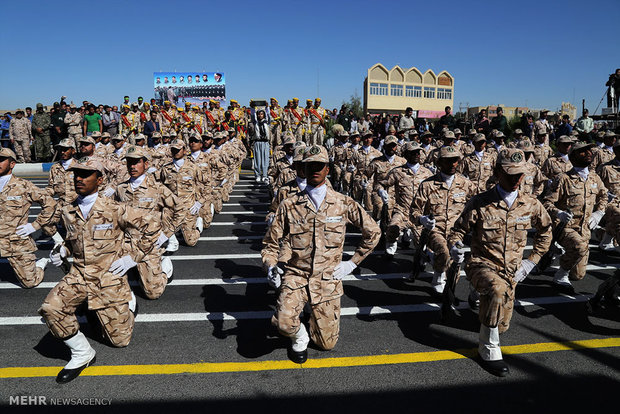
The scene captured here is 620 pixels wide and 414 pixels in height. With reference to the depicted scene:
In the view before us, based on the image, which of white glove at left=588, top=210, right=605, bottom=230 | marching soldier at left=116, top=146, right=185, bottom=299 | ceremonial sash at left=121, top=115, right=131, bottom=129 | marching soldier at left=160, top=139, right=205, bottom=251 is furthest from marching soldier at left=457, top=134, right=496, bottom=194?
ceremonial sash at left=121, top=115, right=131, bottom=129

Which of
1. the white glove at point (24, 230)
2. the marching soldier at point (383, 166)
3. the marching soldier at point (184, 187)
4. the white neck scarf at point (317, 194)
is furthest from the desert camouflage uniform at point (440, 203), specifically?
the white glove at point (24, 230)

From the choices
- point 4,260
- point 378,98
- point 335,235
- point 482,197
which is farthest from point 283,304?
point 378,98

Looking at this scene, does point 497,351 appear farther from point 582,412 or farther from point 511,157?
point 511,157

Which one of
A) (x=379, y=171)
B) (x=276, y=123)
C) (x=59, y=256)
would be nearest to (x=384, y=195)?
Answer: (x=379, y=171)

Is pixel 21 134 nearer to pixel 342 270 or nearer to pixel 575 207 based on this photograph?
pixel 342 270

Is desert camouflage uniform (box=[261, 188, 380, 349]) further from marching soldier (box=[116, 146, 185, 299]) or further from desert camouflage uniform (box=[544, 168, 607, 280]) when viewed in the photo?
desert camouflage uniform (box=[544, 168, 607, 280])

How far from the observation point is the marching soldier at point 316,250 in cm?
418

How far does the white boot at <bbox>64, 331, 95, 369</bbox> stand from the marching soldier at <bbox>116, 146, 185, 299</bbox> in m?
1.61

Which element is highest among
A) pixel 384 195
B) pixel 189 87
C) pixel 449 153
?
pixel 189 87

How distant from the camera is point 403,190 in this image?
740 centimetres

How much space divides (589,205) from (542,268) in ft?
3.72

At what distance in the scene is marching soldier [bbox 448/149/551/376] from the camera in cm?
406

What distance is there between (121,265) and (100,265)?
0.69 ft

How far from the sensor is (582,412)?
3332 millimetres
